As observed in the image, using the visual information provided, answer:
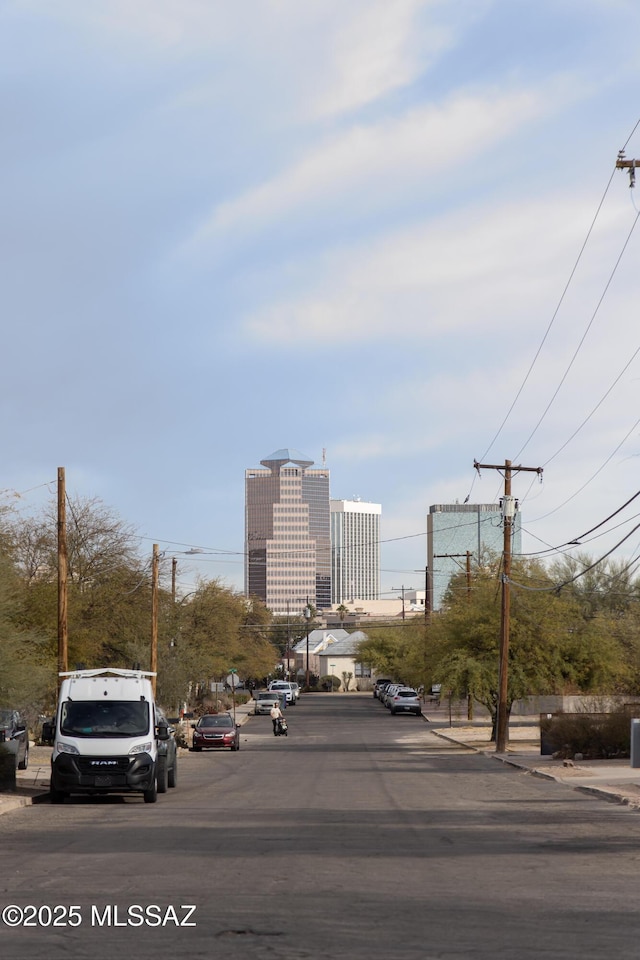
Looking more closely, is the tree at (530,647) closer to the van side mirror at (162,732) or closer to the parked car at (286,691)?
the van side mirror at (162,732)

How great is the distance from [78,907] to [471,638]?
3894 centimetres

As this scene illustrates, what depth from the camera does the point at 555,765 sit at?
112 ft

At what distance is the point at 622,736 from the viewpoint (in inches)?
1452

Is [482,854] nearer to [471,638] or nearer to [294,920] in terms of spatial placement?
[294,920]

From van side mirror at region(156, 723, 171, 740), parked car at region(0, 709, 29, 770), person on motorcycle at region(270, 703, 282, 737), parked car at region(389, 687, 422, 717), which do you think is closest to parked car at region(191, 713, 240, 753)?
person on motorcycle at region(270, 703, 282, 737)

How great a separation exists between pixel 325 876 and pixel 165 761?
13341mm

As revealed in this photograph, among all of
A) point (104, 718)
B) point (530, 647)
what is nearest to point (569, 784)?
point (104, 718)

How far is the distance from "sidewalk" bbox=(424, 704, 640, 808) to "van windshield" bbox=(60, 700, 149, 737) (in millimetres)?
9138

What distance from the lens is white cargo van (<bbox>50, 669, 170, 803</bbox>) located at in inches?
888

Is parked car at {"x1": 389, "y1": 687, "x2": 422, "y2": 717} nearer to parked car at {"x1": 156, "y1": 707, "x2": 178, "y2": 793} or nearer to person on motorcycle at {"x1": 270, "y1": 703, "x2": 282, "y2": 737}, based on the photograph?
person on motorcycle at {"x1": 270, "y1": 703, "x2": 282, "y2": 737}

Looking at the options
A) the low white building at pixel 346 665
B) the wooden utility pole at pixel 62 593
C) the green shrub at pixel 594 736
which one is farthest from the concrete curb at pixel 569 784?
the low white building at pixel 346 665

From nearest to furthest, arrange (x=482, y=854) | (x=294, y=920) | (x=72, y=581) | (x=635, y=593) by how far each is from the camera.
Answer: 1. (x=294, y=920)
2. (x=482, y=854)
3. (x=72, y=581)
4. (x=635, y=593)

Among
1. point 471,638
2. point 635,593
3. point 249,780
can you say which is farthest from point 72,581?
point 635,593

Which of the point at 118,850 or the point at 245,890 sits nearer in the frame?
the point at 245,890
